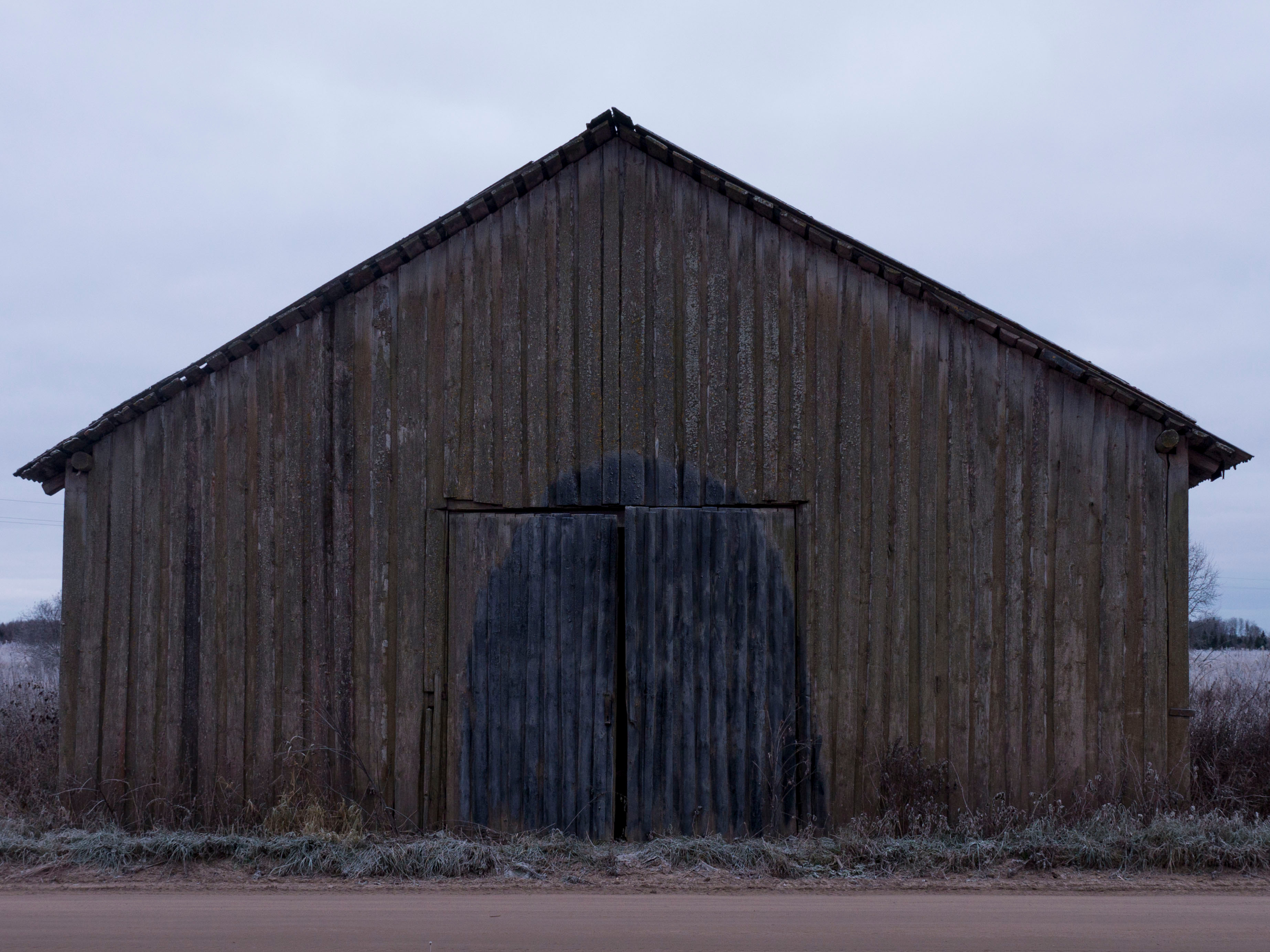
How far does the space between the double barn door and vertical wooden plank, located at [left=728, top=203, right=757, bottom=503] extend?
0.39 meters

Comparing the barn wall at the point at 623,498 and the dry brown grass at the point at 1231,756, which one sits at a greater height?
the barn wall at the point at 623,498

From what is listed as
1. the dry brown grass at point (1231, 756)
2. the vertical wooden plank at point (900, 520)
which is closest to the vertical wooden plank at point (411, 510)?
the vertical wooden plank at point (900, 520)

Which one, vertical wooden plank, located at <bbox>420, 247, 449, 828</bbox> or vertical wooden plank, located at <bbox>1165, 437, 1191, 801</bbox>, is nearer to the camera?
vertical wooden plank, located at <bbox>1165, 437, 1191, 801</bbox>

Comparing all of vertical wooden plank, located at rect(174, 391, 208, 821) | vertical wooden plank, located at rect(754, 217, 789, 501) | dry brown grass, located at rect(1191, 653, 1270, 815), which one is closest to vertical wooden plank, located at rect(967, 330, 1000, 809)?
vertical wooden plank, located at rect(754, 217, 789, 501)

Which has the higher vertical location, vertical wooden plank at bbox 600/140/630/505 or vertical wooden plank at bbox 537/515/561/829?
vertical wooden plank at bbox 600/140/630/505

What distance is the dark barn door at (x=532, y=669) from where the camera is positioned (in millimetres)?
8469

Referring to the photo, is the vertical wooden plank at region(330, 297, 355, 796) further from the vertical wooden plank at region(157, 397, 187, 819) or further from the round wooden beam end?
the round wooden beam end

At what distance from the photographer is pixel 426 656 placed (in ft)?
28.2

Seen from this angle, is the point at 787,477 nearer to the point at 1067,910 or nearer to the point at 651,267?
the point at 651,267

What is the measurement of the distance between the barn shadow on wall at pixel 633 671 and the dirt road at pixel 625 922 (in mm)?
1448

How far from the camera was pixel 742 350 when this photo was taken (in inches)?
343

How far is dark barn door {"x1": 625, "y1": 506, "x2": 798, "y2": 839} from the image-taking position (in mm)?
8383

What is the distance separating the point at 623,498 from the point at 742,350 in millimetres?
1717

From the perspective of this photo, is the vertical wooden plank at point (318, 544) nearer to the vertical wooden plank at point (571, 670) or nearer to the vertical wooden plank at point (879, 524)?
the vertical wooden plank at point (571, 670)
